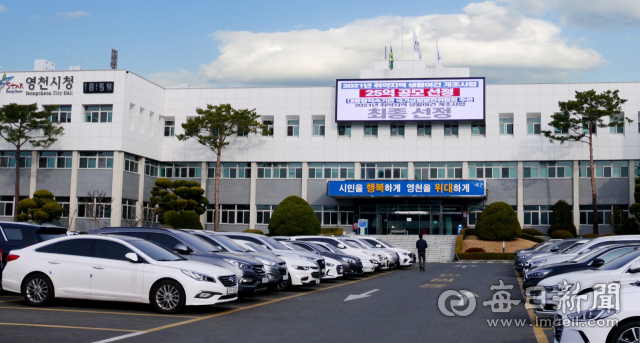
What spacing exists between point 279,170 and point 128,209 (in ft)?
41.7

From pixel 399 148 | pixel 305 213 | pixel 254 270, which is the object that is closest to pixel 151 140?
pixel 305 213

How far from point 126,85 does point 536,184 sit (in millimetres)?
33345

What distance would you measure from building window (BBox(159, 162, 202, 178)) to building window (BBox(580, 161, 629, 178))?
32198 millimetres

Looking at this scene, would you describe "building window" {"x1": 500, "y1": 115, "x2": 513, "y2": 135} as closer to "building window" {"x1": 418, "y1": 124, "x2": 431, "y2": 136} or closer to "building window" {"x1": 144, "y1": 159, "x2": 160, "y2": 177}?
"building window" {"x1": 418, "y1": 124, "x2": 431, "y2": 136}

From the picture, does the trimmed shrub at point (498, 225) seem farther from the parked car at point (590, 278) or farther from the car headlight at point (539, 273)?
the parked car at point (590, 278)

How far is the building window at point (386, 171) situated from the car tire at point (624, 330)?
4844 cm

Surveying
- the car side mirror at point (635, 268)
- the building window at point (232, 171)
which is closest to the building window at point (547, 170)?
the building window at point (232, 171)

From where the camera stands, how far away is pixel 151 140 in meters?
55.8

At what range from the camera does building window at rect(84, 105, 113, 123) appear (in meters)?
51.3

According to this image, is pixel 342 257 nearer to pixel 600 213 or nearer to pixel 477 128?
pixel 477 128

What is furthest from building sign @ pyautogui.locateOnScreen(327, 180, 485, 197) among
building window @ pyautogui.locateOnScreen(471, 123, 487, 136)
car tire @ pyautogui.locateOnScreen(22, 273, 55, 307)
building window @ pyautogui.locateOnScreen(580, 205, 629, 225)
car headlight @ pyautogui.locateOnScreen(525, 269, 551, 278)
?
car tire @ pyautogui.locateOnScreen(22, 273, 55, 307)

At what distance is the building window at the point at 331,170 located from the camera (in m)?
55.8

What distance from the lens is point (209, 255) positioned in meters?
14.6

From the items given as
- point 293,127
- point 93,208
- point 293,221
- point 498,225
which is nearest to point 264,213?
point 293,127
